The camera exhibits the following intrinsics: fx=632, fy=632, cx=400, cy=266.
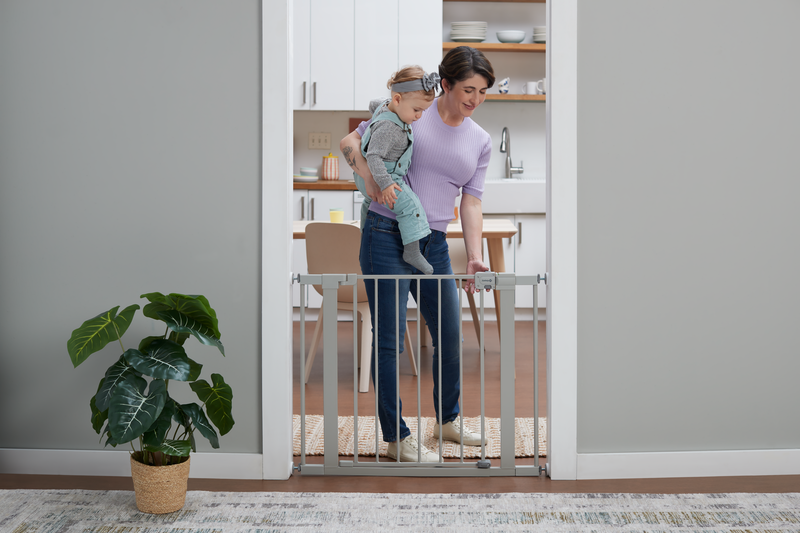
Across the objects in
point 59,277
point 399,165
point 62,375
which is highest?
point 399,165

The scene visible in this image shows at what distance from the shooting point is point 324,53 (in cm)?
438

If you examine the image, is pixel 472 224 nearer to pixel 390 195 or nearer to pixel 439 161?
pixel 439 161

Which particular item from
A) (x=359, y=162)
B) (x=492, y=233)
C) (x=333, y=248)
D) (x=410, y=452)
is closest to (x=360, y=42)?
(x=492, y=233)

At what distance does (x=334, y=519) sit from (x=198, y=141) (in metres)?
1.12

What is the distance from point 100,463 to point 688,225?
189 centimetres

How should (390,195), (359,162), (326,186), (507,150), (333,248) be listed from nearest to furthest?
(390,195), (359,162), (333,248), (326,186), (507,150)

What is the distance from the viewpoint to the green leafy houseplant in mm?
1496

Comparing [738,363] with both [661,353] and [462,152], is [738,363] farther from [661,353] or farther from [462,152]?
[462,152]

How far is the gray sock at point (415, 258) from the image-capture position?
187 centimetres

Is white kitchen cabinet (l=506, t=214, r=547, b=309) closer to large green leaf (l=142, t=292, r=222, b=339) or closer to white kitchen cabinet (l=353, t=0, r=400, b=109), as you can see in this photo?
white kitchen cabinet (l=353, t=0, r=400, b=109)

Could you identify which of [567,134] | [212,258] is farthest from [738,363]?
[212,258]

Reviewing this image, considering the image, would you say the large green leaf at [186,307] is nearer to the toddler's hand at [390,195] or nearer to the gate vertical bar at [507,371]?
the toddler's hand at [390,195]

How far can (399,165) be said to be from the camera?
1857mm

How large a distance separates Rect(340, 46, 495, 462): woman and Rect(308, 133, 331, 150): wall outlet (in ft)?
9.44
